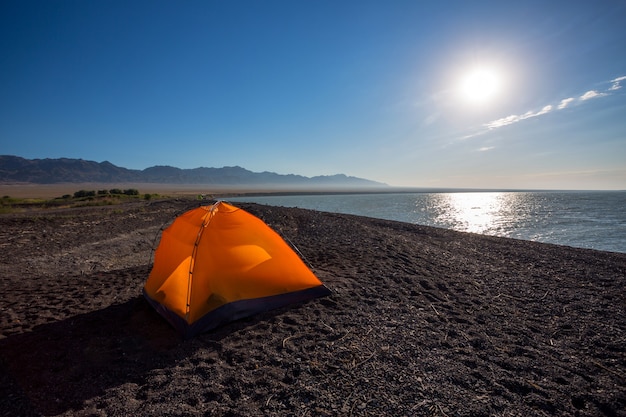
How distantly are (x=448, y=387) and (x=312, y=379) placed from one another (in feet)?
5.73

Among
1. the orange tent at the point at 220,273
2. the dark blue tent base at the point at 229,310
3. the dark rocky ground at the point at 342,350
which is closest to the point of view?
the dark rocky ground at the point at 342,350

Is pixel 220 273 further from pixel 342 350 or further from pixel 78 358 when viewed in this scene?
pixel 342 350

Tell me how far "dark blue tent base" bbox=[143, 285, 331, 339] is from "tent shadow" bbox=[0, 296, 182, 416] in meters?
0.20

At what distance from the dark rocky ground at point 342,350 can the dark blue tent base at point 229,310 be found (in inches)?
7.0

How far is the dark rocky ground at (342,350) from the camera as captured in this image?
11.5ft

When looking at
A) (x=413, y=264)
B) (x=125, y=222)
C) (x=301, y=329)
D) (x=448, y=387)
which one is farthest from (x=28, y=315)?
(x=125, y=222)

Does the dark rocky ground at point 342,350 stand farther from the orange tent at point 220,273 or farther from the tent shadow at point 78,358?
the orange tent at point 220,273

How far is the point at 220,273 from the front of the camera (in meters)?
5.48

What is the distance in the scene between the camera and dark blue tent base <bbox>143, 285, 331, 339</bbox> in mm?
4996

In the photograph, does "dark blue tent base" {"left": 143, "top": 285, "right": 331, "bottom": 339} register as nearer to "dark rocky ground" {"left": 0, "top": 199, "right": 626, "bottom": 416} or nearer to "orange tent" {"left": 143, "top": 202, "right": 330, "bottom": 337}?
"orange tent" {"left": 143, "top": 202, "right": 330, "bottom": 337}

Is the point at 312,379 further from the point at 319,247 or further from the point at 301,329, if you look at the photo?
the point at 319,247

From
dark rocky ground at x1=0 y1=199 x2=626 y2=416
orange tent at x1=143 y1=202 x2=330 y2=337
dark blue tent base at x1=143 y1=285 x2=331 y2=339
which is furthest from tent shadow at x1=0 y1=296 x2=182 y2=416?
orange tent at x1=143 y1=202 x2=330 y2=337

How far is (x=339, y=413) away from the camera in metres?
3.30

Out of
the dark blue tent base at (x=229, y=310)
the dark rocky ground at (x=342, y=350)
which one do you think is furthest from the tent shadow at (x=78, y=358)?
the dark blue tent base at (x=229, y=310)
